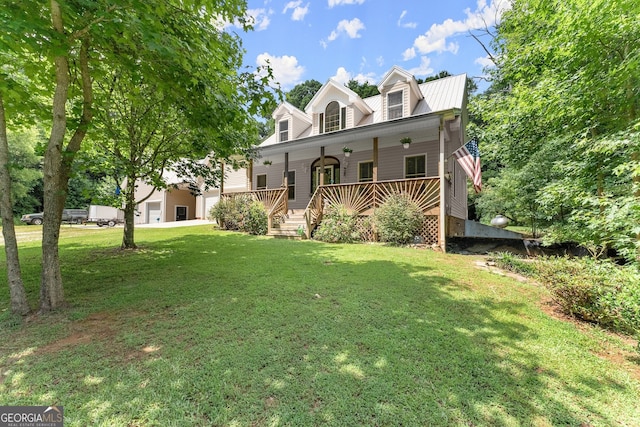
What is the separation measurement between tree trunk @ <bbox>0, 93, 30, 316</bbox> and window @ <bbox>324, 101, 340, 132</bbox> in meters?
11.6

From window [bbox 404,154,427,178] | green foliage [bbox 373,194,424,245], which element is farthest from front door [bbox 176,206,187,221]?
green foliage [bbox 373,194,424,245]

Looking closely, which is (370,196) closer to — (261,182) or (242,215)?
(242,215)

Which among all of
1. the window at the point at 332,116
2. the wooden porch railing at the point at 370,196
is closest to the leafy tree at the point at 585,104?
the wooden porch railing at the point at 370,196

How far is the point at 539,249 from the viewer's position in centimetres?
1130

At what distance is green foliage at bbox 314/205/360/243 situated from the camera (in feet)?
33.2

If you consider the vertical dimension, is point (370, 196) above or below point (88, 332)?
above

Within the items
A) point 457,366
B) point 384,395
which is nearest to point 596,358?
point 457,366

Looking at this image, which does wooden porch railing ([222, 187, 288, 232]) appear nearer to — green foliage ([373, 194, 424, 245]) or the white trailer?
green foliage ([373, 194, 424, 245])

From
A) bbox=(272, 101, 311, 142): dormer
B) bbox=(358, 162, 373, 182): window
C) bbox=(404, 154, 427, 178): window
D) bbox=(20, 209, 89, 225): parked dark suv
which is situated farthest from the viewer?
bbox=(20, 209, 89, 225): parked dark suv

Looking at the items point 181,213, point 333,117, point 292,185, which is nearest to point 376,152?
point 333,117

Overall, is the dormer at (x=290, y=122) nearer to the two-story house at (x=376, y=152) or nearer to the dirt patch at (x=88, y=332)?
the two-story house at (x=376, y=152)

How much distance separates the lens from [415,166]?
12.3m

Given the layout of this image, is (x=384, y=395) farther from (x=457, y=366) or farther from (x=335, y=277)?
(x=335, y=277)

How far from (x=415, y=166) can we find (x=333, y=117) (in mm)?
4779
